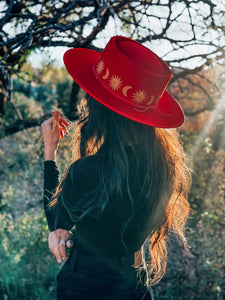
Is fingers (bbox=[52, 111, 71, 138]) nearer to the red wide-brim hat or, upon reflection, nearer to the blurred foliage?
the red wide-brim hat

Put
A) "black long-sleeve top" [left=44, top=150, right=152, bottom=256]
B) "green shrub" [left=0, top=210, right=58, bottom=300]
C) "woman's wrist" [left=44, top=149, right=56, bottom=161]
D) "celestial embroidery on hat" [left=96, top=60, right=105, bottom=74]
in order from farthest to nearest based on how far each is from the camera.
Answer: "green shrub" [left=0, top=210, right=58, bottom=300]
"woman's wrist" [left=44, top=149, right=56, bottom=161]
"celestial embroidery on hat" [left=96, top=60, right=105, bottom=74]
"black long-sleeve top" [left=44, top=150, right=152, bottom=256]

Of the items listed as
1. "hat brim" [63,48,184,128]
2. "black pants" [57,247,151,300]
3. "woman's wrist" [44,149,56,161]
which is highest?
"hat brim" [63,48,184,128]

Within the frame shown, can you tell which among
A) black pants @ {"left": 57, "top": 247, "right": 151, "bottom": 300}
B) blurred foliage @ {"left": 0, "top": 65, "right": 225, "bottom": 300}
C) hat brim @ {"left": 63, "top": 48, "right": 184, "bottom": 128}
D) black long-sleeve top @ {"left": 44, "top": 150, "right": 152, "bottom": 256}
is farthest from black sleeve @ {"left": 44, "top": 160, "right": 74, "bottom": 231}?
blurred foliage @ {"left": 0, "top": 65, "right": 225, "bottom": 300}

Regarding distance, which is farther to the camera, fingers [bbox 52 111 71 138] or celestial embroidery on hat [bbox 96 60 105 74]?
fingers [bbox 52 111 71 138]

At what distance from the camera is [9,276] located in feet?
10.4

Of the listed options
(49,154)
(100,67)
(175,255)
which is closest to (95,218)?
(49,154)

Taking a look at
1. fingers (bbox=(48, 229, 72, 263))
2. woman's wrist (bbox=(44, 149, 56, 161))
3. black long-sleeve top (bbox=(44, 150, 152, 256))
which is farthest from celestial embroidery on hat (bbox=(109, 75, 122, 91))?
fingers (bbox=(48, 229, 72, 263))

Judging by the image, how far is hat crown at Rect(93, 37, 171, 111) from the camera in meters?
1.26

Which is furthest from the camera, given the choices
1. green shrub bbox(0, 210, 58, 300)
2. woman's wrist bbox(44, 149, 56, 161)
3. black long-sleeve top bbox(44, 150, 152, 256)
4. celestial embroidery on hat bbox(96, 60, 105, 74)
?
green shrub bbox(0, 210, 58, 300)

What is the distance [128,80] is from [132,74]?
31 millimetres

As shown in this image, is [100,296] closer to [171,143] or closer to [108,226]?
[108,226]

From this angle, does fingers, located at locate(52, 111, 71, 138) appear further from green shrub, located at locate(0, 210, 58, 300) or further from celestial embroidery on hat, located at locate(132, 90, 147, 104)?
green shrub, located at locate(0, 210, 58, 300)

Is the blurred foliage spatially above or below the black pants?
below

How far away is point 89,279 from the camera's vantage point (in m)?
1.29
